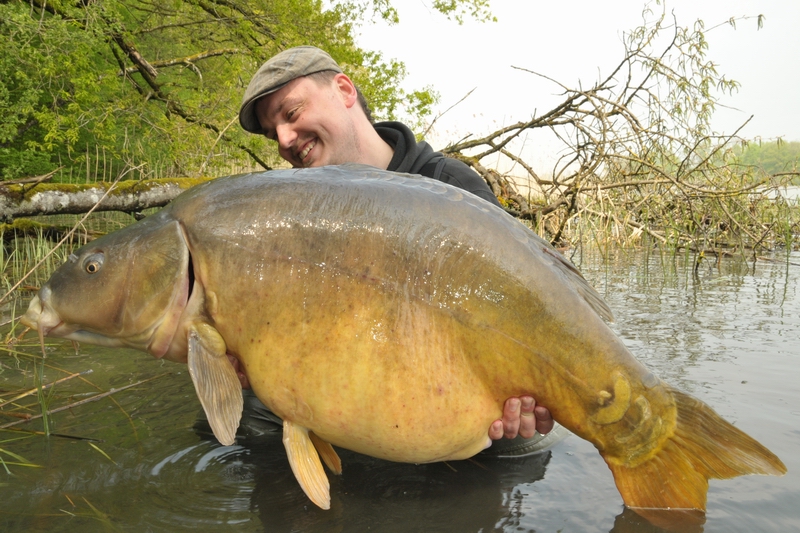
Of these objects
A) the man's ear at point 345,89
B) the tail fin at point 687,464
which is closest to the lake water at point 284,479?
the tail fin at point 687,464

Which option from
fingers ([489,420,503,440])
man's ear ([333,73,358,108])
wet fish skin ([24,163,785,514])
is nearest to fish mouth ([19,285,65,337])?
wet fish skin ([24,163,785,514])

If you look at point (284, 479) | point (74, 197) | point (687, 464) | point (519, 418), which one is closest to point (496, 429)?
point (519, 418)

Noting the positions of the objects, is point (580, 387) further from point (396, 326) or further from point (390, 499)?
point (390, 499)

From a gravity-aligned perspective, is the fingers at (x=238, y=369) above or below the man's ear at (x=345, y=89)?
below

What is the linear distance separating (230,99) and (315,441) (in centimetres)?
960

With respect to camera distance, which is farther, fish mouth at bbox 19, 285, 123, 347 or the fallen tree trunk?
the fallen tree trunk

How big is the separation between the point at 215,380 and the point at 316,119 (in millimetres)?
1658

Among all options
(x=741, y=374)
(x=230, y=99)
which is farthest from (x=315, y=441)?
(x=230, y=99)

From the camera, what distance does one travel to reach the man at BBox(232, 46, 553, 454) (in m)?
2.92

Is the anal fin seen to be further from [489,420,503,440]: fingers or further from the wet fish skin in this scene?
[489,420,503,440]: fingers

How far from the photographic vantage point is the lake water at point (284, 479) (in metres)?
1.77

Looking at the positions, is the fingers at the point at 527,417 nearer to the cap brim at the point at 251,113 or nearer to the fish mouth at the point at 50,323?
the fish mouth at the point at 50,323

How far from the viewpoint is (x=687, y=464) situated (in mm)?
1712

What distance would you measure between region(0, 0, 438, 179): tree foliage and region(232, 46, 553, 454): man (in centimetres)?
429
